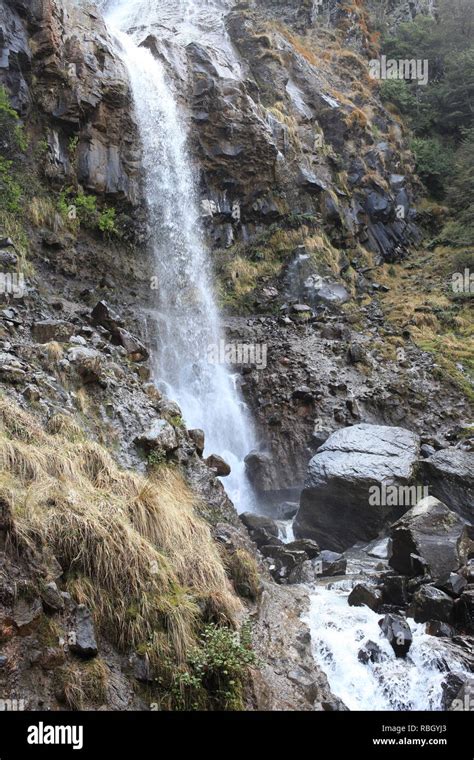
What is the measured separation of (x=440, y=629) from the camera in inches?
253

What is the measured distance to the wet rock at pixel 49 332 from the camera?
9273mm

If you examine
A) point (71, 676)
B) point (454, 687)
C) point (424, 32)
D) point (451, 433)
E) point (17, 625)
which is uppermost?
point (424, 32)

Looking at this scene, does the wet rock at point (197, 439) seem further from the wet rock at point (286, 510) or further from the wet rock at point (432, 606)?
the wet rock at point (432, 606)

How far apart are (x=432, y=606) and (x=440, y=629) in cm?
33

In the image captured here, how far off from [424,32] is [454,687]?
35.7m

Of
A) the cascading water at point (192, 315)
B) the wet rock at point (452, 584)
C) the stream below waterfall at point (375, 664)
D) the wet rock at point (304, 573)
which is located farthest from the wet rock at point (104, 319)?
the wet rock at point (452, 584)

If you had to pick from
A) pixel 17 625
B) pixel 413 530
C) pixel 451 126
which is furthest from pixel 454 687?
pixel 451 126

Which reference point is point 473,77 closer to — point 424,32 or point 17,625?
point 424,32

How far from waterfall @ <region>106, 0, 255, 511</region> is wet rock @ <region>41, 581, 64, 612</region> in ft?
25.8

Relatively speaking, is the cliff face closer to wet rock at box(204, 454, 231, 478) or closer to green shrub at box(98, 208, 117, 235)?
green shrub at box(98, 208, 117, 235)

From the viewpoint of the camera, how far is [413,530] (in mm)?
8258

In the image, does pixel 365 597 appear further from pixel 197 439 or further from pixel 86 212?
pixel 86 212

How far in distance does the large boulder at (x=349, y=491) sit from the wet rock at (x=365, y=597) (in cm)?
277

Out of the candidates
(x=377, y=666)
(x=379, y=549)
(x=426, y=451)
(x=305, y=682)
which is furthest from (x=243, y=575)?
(x=426, y=451)
